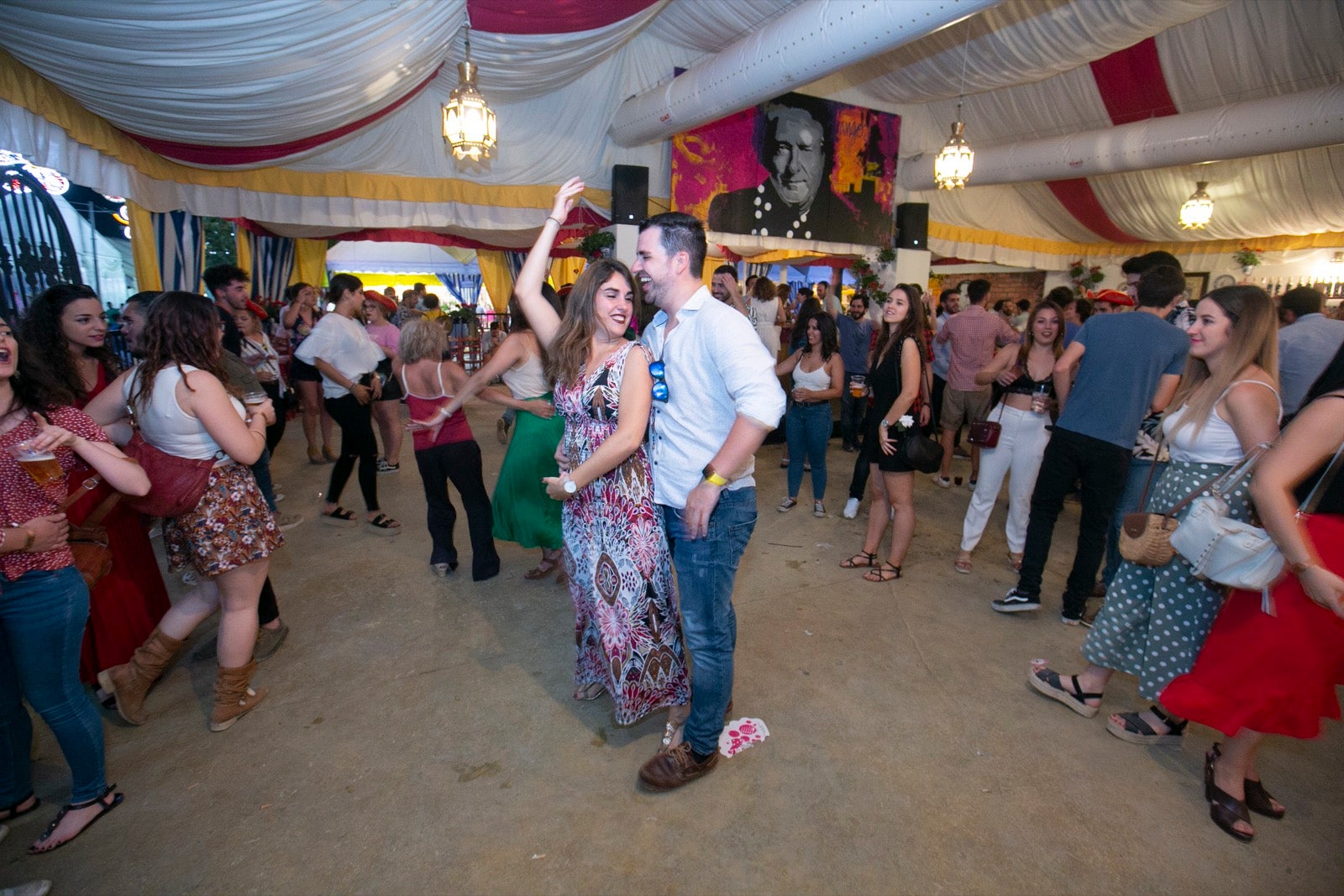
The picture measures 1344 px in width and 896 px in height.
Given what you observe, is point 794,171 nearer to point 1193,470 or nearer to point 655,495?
point 1193,470

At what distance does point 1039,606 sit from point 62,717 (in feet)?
12.4

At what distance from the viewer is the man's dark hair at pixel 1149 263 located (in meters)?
2.82

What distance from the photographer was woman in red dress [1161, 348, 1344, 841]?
60.9 inches

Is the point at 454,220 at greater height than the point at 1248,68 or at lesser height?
lesser

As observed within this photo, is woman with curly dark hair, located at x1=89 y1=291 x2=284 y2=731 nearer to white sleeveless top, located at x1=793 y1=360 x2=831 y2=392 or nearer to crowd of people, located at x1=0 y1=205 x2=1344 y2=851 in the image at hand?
crowd of people, located at x1=0 y1=205 x2=1344 y2=851

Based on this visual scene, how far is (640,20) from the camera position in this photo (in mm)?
6285

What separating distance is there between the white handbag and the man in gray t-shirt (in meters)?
0.93

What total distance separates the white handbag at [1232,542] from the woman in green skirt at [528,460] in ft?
7.89

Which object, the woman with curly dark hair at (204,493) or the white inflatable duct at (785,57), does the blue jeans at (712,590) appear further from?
the white inflatable duct at (785,57)

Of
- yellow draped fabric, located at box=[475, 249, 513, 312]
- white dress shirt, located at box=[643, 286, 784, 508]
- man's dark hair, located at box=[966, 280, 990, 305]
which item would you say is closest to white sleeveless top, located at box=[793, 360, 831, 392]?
man's dark hair, located at box=[966, 280, 990, 305]

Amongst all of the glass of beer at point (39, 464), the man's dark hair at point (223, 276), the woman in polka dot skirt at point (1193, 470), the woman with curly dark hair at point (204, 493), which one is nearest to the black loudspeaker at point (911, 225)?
the woman in polka dot skirt at point (1193, 470)

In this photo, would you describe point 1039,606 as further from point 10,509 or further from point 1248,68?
point 1248,68

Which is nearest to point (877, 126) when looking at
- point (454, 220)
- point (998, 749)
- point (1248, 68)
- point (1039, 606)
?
point (1248, 68)

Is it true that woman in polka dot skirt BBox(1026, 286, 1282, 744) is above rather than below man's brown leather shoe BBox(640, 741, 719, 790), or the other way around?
above
